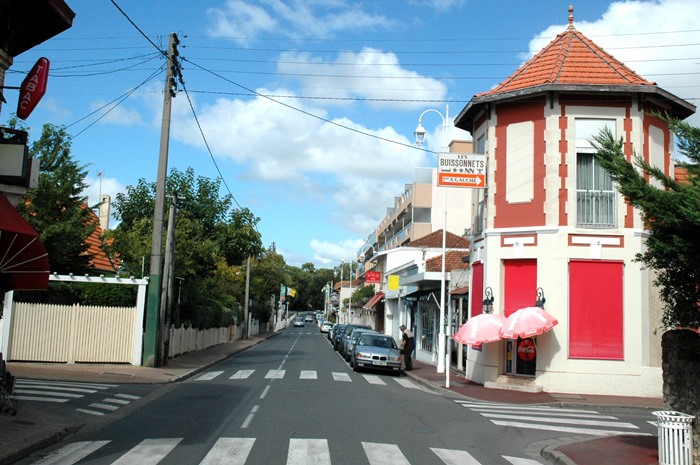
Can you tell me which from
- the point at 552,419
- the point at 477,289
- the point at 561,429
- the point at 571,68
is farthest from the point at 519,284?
the point at 561,429

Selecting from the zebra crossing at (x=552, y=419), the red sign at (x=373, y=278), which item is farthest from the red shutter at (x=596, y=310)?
the red sign at (x=373, y=278)

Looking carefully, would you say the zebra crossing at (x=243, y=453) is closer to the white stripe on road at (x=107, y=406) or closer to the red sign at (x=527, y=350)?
the white stripe on road at (x=107, y=406)

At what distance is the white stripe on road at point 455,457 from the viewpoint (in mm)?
9453

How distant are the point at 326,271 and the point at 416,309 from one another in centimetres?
13891

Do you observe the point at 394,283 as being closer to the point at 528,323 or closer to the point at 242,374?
the point at 242,374

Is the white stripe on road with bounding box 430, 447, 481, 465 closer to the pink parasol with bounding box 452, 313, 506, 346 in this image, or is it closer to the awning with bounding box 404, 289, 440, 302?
the pink parasol with bounding box 452, 313, 506, 346

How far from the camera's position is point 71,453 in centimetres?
923

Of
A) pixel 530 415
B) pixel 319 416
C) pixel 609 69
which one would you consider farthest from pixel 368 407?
pixel 609 69

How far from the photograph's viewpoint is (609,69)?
2116 centimetres

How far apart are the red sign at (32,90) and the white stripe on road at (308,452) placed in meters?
7.19

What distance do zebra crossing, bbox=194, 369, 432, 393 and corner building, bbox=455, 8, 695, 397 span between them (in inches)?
115

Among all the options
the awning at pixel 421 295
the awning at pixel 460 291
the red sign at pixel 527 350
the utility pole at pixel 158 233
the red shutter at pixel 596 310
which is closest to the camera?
the red shutter at pixel 596 310

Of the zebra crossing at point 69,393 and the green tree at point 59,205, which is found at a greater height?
the green tree at point 59,205

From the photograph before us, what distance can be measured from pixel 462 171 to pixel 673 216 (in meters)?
11.9
